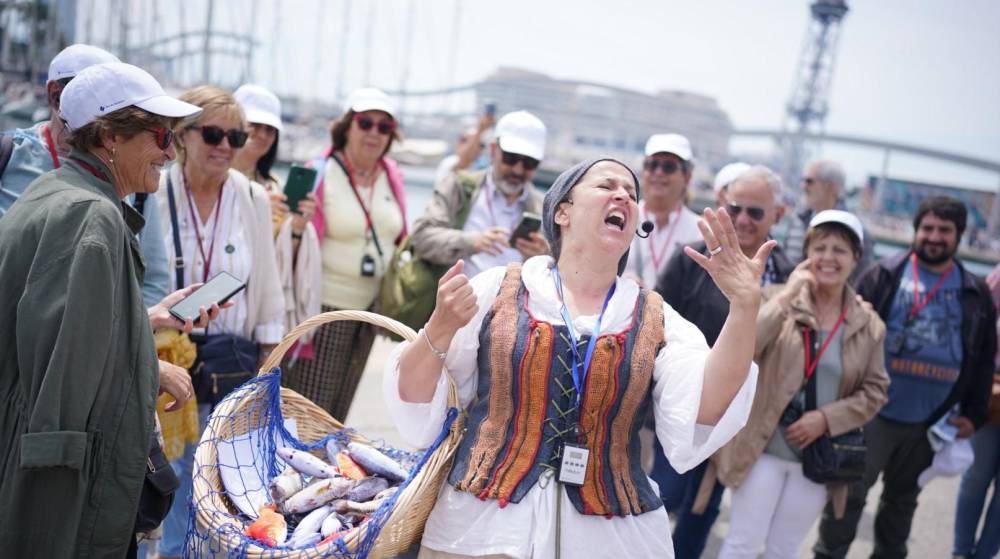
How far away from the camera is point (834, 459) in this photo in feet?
11.0

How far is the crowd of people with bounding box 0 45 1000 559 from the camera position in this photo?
189 cm

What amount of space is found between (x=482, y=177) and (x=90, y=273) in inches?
106

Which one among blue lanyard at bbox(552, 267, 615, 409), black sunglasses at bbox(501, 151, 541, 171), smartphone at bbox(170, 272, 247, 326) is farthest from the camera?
black sunglasses at bbox(501, 151, 541, 171)

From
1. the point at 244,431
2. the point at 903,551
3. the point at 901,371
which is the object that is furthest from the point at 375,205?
the point at 903,551

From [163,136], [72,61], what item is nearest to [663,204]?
[163,136]

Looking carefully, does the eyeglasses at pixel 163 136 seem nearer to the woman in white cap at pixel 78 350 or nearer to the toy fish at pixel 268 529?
the woman in white cap at pixel 78 350

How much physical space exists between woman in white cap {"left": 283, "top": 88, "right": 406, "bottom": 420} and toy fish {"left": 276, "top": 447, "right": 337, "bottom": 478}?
58.4 inches

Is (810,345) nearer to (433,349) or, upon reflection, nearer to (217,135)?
(433,349)

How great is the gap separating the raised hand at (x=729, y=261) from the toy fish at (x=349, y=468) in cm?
124

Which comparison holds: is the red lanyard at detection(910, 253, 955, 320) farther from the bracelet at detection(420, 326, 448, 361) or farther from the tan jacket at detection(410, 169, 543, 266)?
the bracelet at detection(420, 326, 448, 361)

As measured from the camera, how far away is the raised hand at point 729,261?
208cm

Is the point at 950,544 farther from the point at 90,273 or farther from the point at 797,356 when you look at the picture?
the point at 90,273

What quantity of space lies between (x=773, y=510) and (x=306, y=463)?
2151 mm

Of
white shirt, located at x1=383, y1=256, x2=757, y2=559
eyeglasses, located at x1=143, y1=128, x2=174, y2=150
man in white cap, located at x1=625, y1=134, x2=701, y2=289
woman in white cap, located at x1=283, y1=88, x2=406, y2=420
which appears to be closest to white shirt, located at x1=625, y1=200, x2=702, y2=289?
man in white cap, located at x1=625, y1=134, x2=701, y2=289
